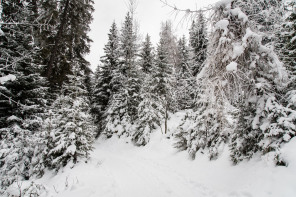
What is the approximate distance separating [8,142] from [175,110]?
16898 millimetres

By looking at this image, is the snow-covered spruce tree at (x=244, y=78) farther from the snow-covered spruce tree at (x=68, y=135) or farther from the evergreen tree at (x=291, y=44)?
the snow-covered spruce tree at (x=68, y=135)

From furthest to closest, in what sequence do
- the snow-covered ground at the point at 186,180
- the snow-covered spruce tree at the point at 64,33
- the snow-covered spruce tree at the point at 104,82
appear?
the snow-covered spruce tree at the point at 104,82 < the snow-covered spruce tree at the point at 64,33 < the snow-covered ground at the point at 186,180

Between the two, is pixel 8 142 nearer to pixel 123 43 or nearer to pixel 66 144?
pixel 66 144

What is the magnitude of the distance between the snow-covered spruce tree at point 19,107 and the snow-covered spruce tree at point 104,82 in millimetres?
12009

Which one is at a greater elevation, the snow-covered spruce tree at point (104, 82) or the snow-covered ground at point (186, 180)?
the snow-covered spruce tree at point (104, 82)

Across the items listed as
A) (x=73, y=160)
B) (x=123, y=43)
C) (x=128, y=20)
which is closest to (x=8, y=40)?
(x=73, y=160)

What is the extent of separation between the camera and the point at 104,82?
21828mm

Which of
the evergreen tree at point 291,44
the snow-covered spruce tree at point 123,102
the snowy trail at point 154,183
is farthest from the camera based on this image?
the snow-covered spruce tree at point 123,102

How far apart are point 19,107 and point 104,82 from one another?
13.6m

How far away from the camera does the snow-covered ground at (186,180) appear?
14.1 feet

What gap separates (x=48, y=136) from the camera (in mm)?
8680

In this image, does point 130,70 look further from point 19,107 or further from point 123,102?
point 19,107

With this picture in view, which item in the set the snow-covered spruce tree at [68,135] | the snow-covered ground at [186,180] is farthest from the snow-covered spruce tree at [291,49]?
the snow-covered spruce tree at [68,135]

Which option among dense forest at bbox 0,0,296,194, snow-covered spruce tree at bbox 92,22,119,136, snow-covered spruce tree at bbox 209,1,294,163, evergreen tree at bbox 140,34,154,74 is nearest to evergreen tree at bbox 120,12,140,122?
dense forest at bbox 0,0,296,194
